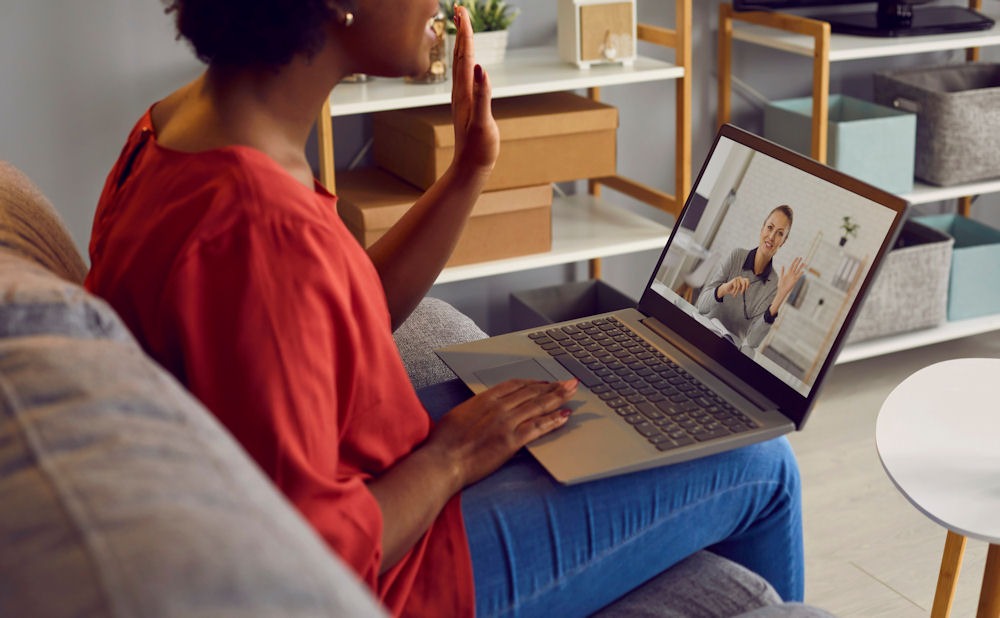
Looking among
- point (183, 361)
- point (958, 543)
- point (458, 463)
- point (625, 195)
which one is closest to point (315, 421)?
point (183, 361)

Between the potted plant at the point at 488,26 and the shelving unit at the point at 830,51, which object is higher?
the potted plant at the point at 488,26

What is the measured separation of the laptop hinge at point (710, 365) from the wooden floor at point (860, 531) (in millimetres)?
663

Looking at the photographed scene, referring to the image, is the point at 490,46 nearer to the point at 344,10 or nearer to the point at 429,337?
the point at 429,337

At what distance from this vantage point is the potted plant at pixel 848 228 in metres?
1.01

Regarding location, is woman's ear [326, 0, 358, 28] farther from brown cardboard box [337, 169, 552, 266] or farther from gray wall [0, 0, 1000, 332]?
gray wall [0, 0, 1000, 332]

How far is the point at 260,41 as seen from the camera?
83 centimetres

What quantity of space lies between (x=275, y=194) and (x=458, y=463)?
0.30m

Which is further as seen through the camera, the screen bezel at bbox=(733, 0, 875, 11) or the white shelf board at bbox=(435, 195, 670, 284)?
the screen bezel at bbox=(733, 0, 875, 11)

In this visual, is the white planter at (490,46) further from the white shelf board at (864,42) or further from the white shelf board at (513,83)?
the white shelf board at (864,42)

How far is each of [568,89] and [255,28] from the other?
1.40 m

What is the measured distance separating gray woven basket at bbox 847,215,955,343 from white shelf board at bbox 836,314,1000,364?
0.02 m

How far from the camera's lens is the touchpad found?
1132mm

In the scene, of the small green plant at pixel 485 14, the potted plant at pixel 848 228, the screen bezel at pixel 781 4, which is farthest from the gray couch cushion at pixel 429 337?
the screen bezel at pixel 781 4

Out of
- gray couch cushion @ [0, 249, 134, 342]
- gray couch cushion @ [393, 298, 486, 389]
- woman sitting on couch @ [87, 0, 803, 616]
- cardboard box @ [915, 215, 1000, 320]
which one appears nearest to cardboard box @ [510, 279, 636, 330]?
cardboard box @ [915, 215, 1000, 320]
